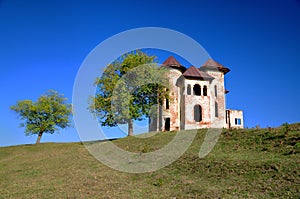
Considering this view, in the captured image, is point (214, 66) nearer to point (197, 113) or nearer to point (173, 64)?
point (173, 64)

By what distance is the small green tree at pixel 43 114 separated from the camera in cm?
4816

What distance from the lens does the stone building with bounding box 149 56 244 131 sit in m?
38.8

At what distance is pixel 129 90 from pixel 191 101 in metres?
9.67

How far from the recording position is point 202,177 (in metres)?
13.8

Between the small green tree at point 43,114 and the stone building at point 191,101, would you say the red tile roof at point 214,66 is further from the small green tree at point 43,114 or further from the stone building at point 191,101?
the small green tree at point 43,114

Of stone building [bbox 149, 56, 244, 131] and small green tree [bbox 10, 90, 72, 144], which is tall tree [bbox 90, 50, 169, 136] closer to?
stone building [bbox 149, 56, 244, 131]

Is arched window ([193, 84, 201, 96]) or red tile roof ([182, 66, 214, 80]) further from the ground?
red tile roof ([182, 66, 214, 80])

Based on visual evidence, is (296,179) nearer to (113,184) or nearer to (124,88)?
(113,184)

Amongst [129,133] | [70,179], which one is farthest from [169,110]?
[70,179]

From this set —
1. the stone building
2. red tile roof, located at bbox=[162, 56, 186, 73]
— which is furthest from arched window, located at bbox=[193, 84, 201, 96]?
red tile roof, located at bbox=[162, 56, 186, 73]

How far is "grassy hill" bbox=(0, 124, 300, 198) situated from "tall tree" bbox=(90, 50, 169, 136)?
13.1m

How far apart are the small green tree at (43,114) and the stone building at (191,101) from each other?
62.3 feet

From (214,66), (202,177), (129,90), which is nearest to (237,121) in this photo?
(214,66)

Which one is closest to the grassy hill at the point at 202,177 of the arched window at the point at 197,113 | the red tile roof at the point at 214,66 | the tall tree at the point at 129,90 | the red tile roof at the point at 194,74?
the tall tree at the point at 129,90
